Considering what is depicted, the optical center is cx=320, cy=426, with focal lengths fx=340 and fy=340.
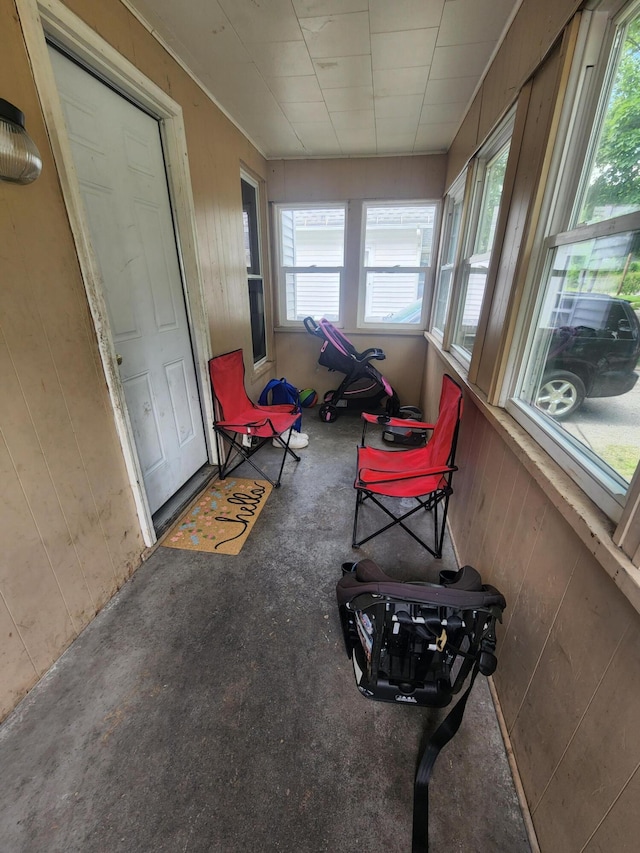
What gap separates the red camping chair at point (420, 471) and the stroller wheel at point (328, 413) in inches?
62.8

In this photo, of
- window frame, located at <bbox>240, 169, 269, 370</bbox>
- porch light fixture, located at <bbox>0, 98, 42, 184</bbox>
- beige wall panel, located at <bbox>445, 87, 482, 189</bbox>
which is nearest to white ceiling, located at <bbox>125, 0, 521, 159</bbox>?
beige wall panel, located at <bbox>445, 87, 482, 189</bbox>

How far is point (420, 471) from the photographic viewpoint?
71.5 inches

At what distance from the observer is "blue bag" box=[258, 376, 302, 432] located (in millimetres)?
3338

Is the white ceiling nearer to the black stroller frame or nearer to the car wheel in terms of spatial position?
the car wheel

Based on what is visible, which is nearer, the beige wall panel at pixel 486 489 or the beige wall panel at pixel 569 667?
the beige wall panel at pixel 569 667

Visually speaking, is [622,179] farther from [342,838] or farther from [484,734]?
[342,838]

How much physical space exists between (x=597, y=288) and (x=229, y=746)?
1.81 metres

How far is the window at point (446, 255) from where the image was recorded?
3002mm

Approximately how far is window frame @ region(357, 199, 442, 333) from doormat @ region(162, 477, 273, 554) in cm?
244

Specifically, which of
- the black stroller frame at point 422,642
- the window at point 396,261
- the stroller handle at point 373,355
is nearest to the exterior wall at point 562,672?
the black stroller frame at point 422,642

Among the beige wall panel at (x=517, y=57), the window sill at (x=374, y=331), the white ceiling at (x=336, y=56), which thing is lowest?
the window sill at (x=374, y=331)

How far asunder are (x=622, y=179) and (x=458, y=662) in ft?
5.50

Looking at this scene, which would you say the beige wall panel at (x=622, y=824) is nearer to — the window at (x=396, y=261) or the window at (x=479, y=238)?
the window at (x=479, y=238)

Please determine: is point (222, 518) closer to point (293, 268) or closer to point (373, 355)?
point (373, 355)
